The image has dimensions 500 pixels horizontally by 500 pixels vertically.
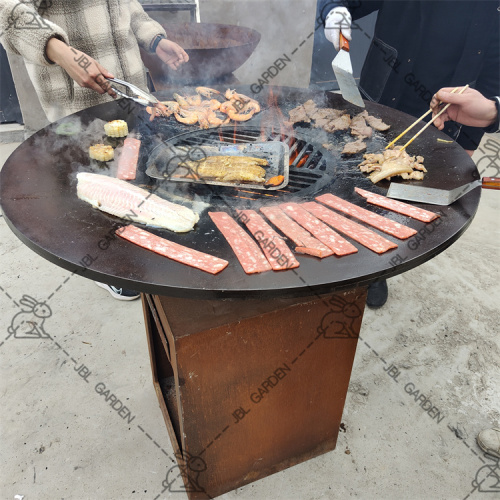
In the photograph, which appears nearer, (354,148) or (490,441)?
(354,148)

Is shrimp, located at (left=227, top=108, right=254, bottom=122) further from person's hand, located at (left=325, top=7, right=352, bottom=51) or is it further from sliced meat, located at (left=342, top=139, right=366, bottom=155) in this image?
person's hand, located at (left=325, top=7, right=352, bottom=51)

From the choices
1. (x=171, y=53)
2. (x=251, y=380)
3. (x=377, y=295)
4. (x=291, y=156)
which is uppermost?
(x=171, y=53)

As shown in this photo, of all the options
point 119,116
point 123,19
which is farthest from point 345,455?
point 123,19

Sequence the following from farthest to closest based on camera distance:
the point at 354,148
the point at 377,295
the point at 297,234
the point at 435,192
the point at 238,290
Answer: the point at 377,295 < the point at 354,148 < the point at 435,192 < the point at 297,234 < the point at 238,290

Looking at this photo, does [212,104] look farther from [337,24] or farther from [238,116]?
[337,24]

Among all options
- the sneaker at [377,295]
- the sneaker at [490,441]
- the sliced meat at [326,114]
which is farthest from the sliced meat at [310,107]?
the sneaker at [490,441]

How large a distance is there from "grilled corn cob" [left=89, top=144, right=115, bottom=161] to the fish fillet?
1.09 ft

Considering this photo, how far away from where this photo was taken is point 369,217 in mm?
1772

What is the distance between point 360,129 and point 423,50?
4.63ft

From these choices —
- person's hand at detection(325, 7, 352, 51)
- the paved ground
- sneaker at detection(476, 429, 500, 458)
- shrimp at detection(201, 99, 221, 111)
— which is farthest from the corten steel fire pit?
sneaker at detection(476, 429, 500, 458)

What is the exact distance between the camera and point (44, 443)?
2.58 m

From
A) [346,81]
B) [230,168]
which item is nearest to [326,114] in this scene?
[346,81]

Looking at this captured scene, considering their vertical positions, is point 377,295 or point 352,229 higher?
point 352,229

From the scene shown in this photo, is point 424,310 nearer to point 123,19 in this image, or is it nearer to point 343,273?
point 343,273
